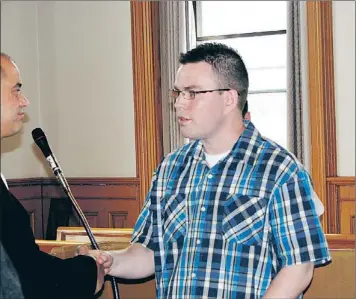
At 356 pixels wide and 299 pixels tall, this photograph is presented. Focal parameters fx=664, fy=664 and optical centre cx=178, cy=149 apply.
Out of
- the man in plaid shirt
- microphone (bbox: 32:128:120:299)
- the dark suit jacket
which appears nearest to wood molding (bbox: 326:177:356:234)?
the man in plaid shirt

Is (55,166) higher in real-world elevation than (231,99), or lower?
lower

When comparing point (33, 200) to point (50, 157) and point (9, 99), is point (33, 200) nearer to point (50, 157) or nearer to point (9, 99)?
point (50, 157)

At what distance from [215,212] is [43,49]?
439cm

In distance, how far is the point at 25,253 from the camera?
203 cm

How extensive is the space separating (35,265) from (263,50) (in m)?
4.26

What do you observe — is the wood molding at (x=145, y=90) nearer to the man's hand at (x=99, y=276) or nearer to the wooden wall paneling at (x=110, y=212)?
the wooden wall paneling at (x=110, y=212)

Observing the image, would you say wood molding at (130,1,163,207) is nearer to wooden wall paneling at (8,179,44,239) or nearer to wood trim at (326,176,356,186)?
wooden wall paneling at (8,179,44,239)

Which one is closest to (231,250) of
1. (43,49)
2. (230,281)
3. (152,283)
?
(230,281)

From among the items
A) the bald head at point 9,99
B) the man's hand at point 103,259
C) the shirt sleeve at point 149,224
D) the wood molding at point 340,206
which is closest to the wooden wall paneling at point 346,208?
the wood molding at point 340,206

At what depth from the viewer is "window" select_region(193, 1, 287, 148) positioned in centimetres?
593

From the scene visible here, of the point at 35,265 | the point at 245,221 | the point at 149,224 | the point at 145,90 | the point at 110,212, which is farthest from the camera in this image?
the point at 110,212

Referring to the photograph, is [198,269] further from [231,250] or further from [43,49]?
[43,49]

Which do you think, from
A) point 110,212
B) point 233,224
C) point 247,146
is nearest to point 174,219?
point 233,224

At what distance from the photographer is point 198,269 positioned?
7.53 feet
